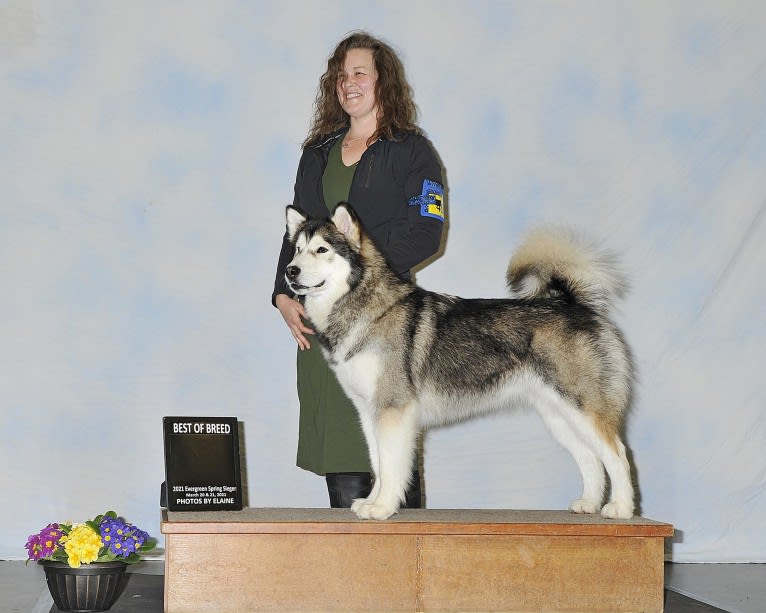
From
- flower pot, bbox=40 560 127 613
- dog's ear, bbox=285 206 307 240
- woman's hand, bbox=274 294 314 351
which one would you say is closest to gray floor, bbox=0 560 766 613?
flower pot, bbox=40 560 127 613

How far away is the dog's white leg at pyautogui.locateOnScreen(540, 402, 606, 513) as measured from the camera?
3.23 m

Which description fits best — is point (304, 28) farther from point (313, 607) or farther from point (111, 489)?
point (313, 607)

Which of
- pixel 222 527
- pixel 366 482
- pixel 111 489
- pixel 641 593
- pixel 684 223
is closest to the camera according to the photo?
pixel 222 527

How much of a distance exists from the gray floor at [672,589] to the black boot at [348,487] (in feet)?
2.51

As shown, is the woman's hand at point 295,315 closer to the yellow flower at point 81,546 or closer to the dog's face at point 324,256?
the dog's face at point 324,256

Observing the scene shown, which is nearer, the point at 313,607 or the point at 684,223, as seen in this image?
the point at 313,607

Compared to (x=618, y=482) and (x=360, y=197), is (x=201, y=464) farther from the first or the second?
(x=618, y=482)

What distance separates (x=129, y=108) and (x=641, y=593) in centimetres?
343

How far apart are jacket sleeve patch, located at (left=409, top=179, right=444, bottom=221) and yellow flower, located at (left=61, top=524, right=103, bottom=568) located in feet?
5.32

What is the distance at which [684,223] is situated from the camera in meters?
4.84

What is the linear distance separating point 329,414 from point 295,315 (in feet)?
1.32

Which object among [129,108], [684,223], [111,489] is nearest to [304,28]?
[129,108]

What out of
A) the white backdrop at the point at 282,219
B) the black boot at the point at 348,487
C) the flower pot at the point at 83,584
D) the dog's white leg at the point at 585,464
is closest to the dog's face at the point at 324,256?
the black boot at the point at 348,487

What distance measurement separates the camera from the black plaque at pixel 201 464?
2.94 m
